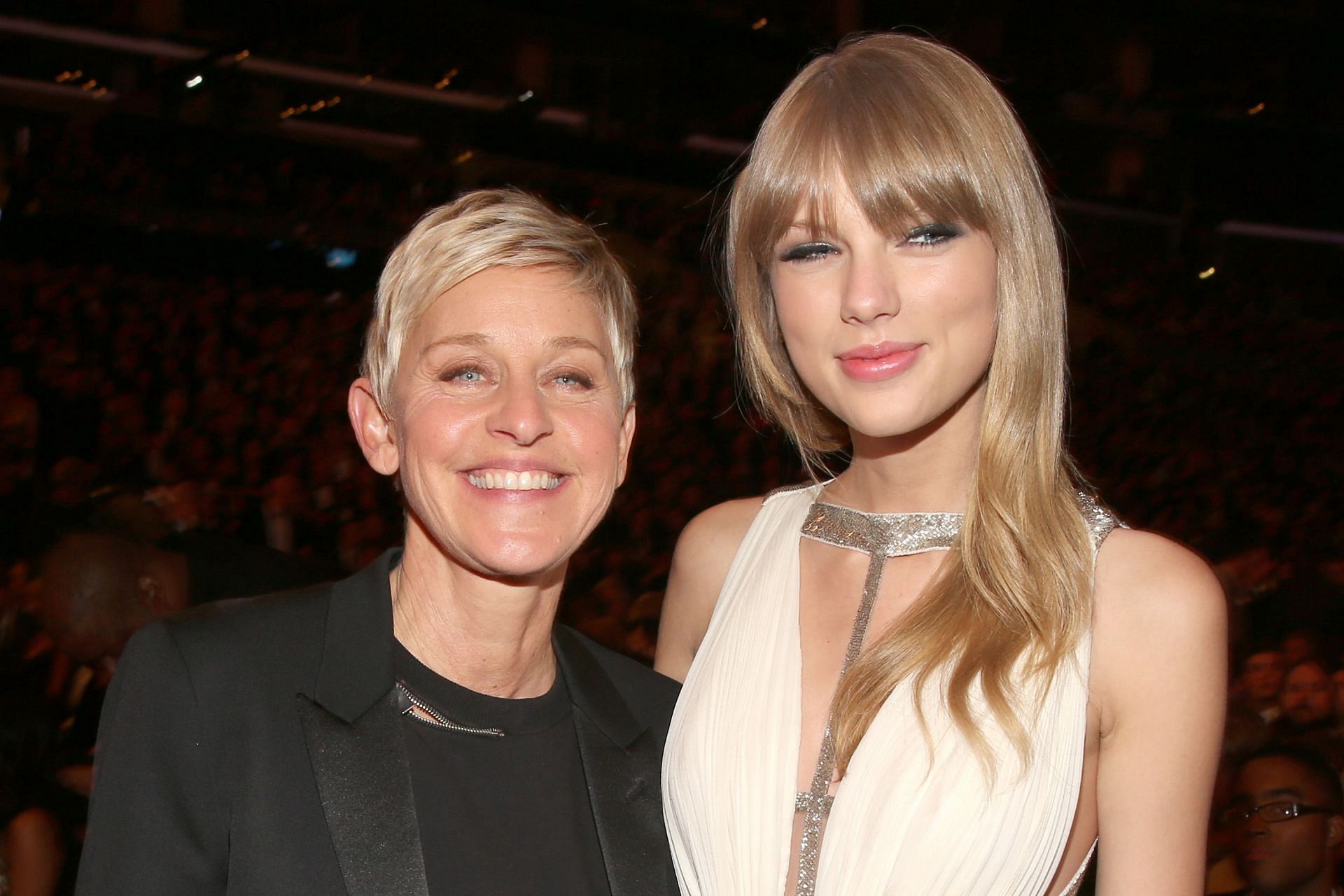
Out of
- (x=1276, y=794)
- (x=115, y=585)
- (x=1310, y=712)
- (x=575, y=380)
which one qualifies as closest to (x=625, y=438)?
(x=575, y=380)

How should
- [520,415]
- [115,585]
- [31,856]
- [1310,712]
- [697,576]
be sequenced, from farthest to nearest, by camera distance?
[1310,712] < [115,585] < [31,856] < [697,576] < [520,415]

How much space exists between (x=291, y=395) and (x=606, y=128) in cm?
679

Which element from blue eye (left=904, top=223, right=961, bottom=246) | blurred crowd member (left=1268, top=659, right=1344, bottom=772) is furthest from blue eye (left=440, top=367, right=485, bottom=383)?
blurred crowd member (left=1268, top=659, right=1344, bottom=772)

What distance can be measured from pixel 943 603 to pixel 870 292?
1.51 feet

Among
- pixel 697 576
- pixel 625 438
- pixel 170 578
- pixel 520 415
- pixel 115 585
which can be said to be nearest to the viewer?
pixel 520 415

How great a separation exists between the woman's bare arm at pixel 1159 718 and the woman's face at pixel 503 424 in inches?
28.5

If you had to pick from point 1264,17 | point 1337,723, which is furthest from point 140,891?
point 1264,17

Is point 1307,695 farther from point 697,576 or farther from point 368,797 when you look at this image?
point 368,797

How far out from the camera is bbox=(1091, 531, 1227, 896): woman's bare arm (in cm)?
171

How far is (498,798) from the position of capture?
1669 mm

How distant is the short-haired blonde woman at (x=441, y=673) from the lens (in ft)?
4.93

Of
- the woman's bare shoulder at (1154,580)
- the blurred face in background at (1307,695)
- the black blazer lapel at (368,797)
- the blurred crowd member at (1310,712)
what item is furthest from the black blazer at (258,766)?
the blurred face in background at (1307,695)

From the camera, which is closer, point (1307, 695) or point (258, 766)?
point (258, 766)

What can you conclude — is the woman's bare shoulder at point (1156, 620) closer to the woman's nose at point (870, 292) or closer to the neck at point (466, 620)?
the woman's nose at point (870, 292)
